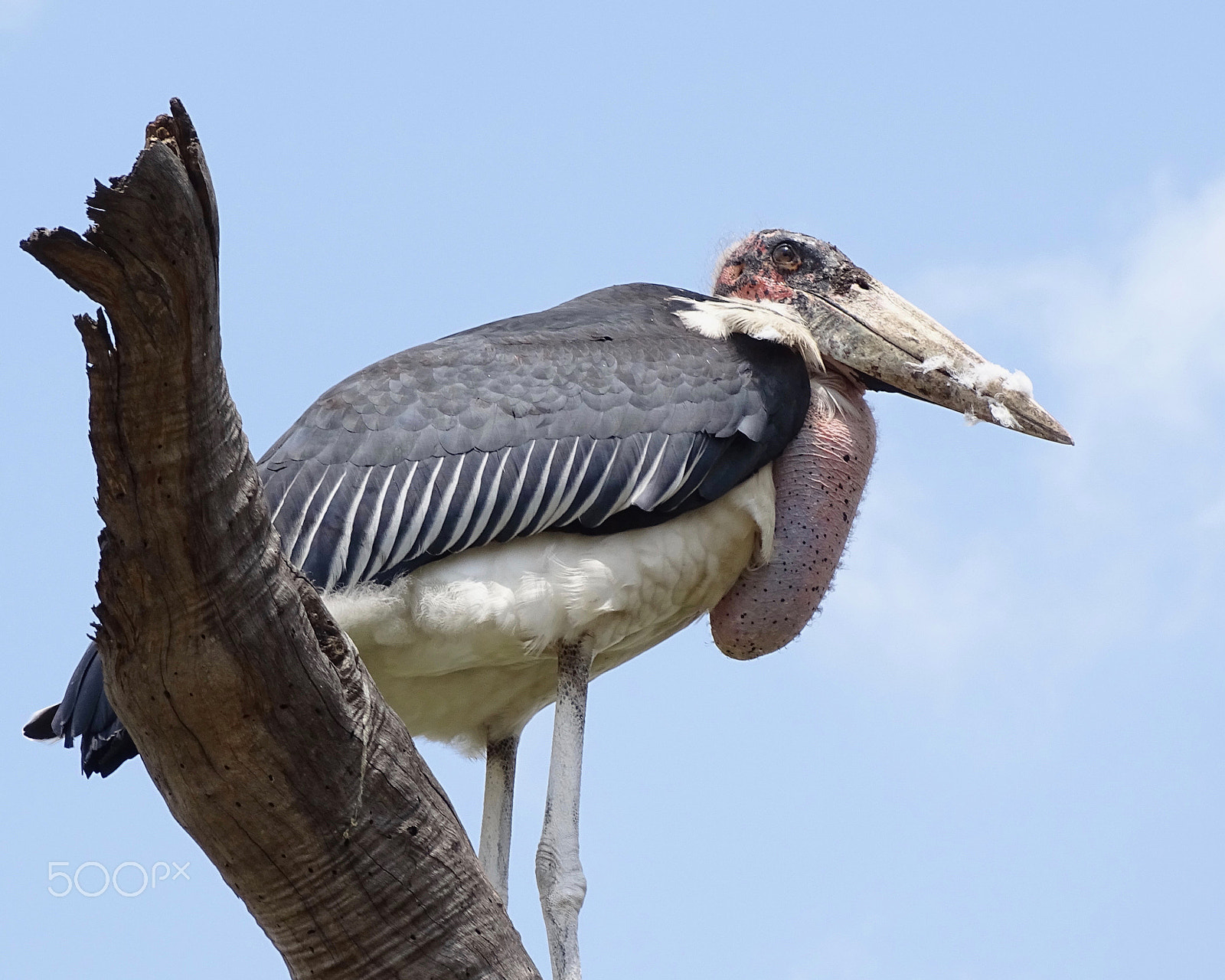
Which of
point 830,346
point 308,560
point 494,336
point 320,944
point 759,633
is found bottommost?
point 320,944

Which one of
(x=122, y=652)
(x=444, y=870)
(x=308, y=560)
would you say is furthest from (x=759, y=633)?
(x=122, y=652)

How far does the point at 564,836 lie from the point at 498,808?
72 cm

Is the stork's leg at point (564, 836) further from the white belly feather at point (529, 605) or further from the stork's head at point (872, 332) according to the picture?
the stork's head at point (872, 332)

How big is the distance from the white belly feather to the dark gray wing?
2.3 inches

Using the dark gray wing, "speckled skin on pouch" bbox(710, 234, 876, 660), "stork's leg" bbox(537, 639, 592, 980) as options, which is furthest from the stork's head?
"stork's leg" bbox(537, 639, 592, 980)

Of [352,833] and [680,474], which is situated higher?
[680,474]

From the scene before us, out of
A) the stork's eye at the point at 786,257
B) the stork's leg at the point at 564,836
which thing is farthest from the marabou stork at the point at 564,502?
the stork's eye at the point at 786,257

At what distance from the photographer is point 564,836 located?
4.35 m

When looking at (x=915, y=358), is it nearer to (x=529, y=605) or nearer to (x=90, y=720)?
(x=529, y=605)

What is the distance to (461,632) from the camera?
14.5ft

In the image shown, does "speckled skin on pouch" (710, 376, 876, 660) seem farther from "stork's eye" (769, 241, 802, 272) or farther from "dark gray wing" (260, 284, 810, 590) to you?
"stork's eye" (769, 241, 802, 272)

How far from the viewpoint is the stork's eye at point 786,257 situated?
5.62 meters

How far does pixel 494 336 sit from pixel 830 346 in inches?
43.0

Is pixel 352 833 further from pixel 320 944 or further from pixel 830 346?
pixel 830 346
